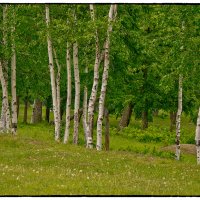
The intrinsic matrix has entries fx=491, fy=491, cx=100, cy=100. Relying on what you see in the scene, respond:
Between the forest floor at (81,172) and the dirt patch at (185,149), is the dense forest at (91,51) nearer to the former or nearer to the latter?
the forest floor at (81,172)

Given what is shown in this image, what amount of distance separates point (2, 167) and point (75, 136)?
13.8m

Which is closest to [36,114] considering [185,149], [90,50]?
[185,149]

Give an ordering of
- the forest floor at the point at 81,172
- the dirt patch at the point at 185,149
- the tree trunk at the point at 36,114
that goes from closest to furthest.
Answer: the forest floor at the point at 81,172
the dirt patch at the point at 185,149
the tree trunk at the point at 36,114

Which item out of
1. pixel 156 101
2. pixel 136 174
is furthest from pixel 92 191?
pixel 156 101

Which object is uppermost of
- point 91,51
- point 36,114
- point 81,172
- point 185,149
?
point 91,51

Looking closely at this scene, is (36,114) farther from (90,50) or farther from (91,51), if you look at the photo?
(90,50)

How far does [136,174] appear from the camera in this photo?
72.4 ft

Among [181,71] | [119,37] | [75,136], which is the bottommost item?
[75,136]

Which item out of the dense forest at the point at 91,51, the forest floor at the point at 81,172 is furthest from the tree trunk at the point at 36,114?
the forest floor at the point at 81,172

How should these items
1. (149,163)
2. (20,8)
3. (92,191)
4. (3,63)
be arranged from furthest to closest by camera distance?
(3,63), (20,8), (149,163), (92,191)

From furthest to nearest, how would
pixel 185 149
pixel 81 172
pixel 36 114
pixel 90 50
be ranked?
1. pixel 36 114
2. pixel 185 149
3. pixel 90 50
4. pixel 81 172

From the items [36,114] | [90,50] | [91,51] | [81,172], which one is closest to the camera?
[81,172]

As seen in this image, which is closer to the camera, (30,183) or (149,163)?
(30,183)

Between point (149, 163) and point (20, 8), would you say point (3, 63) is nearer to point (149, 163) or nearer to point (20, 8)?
point (20, 8)
